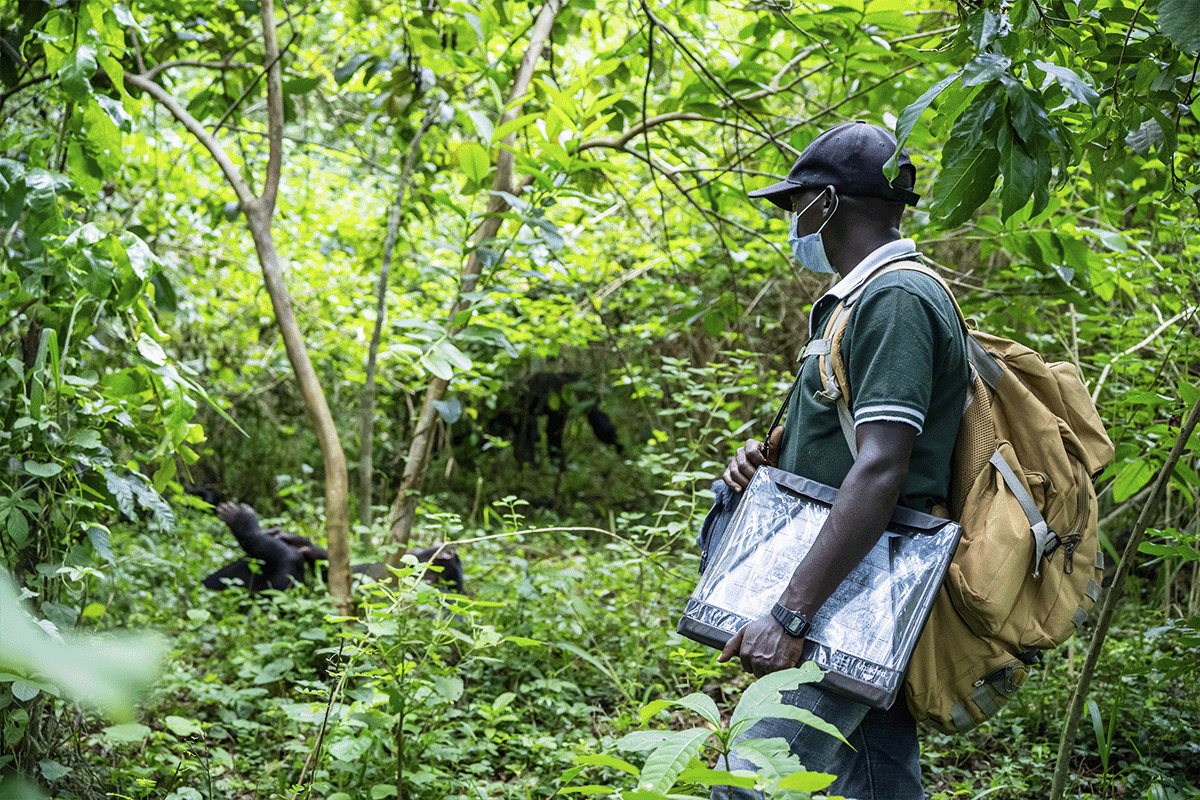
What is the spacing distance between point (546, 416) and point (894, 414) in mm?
6046

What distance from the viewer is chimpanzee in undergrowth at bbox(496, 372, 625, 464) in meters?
7.11

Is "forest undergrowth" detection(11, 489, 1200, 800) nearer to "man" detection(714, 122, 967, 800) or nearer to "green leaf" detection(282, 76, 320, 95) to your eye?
"man" detection(714, 122, 967, 800)

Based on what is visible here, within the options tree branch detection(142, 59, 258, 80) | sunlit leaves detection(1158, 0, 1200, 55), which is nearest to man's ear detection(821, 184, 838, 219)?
sunlit leaves detection(1158, 0, 1200, 55)

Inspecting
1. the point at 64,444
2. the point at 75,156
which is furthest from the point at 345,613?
the point at 75,156

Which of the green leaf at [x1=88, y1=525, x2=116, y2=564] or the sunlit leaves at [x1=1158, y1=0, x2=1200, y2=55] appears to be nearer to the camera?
the sunlit leaves at [x1=1158, y1=0, x2=1200, y2=55]

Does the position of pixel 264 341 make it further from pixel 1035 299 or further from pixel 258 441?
pixel 1035 299

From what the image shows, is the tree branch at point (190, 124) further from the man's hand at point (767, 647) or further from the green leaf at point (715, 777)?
the green leaf at point (715, 777)

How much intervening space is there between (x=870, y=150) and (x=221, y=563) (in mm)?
4461

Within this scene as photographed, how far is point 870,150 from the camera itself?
180cm

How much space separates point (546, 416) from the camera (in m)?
7.53

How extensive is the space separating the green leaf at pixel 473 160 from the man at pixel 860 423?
1227 millimetres

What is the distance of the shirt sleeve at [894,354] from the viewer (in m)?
1.57

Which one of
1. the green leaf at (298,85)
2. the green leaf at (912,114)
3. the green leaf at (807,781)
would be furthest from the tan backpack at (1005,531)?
the green leaf at (298,85)

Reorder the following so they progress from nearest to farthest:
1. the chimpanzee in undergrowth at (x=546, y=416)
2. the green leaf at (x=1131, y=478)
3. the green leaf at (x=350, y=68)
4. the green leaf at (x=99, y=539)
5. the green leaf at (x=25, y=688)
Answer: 1. the green leaf at (x=25, y=688)
2. the green leaf at (x=99, y=539)
3. the green leaf at (x=1131, y=478)
4. the green leaf at (x=350, y=68)
5. the chimpanzee in undergrowth at (x=546, y=416)
